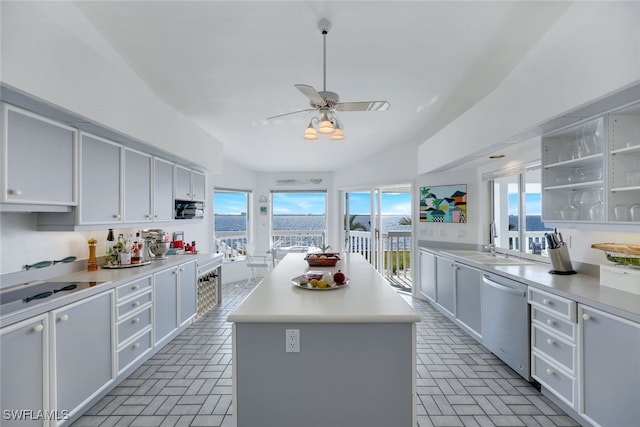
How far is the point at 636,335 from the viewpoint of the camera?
1.64 metres

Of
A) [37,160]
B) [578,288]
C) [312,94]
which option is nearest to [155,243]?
[37,160]

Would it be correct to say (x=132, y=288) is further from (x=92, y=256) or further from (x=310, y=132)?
(x=310, y=132)

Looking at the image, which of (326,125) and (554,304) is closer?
(554,304)

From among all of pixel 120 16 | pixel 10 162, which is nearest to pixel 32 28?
pixel 120 16

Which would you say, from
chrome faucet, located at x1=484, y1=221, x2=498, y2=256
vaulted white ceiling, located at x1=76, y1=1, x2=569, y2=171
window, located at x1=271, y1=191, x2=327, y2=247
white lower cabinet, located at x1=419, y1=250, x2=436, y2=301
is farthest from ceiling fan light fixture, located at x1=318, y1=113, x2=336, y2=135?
window, located at x1=271, y1=191, x2=327, y2=247

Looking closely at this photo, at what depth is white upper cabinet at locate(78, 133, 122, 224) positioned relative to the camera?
8.12 ft

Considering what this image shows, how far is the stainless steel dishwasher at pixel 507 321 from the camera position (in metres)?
2.55

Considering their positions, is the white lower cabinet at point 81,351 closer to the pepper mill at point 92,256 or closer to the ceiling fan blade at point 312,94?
the pepper mill at point 92,256

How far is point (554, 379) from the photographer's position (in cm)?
222

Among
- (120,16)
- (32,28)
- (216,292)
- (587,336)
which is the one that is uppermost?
(120,16)

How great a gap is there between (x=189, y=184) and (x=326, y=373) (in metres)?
3.60

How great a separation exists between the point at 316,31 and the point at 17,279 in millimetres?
2769

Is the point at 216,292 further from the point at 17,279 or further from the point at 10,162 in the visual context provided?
the point at 10,162

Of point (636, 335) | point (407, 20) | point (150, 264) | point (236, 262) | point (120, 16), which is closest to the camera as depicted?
point (636, 335)
